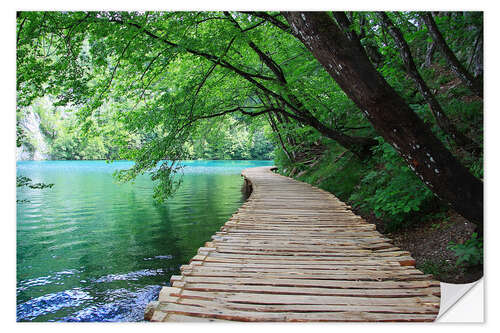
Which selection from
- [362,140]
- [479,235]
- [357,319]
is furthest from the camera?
[362,140]

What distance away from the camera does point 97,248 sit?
247 inches

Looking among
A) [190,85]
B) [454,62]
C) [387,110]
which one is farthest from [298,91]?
[387,110]

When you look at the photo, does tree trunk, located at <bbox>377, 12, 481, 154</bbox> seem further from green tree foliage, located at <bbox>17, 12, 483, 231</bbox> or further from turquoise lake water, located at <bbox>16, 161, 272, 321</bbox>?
turquoise lake water, located at <bbox>16, 161, 272, 321</bbox>

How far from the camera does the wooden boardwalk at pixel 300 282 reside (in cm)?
201

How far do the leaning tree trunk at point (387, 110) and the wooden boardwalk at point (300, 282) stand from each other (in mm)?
799

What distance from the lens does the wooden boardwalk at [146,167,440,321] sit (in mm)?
2008

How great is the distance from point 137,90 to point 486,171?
524cm

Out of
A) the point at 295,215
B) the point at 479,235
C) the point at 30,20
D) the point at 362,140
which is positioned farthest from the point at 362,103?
the point at 362,140

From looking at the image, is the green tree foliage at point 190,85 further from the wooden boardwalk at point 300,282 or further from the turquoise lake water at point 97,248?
the wooden boardwalk at point 300,282

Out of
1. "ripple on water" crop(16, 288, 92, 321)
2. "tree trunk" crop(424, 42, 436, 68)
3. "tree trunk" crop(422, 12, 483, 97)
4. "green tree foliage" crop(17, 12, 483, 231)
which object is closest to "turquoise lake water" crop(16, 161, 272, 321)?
"ripple on water" crop(16, 288, 92, 321)

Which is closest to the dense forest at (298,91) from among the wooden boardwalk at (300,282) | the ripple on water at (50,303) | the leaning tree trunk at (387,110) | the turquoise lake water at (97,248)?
the leaning tree trunk at (387,110)

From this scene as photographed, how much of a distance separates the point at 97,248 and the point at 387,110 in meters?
5.97
